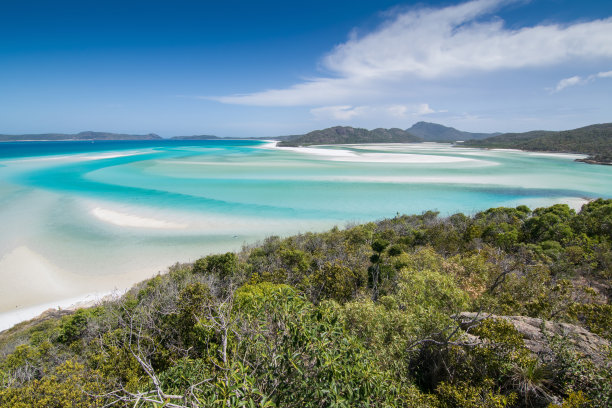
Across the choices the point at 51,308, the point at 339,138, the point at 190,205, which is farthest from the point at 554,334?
the point at 339,138

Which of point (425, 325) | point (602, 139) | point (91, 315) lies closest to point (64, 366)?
point (91, 315)

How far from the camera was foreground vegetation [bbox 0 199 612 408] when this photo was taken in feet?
12.5

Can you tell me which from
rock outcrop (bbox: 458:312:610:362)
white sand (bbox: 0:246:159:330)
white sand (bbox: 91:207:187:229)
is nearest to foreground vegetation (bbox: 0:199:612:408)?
rock outcrop (bbox: 458:312:610:362)

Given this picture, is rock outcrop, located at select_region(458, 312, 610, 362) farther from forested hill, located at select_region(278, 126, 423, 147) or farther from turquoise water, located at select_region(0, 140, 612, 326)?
forested hill, located at select_region(278, 126, 423, 147)

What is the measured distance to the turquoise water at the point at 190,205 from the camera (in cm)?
1638

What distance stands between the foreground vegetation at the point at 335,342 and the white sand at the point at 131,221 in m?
11.2

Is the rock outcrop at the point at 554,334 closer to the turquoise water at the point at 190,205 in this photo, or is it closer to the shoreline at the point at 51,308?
the shoreline at the point at 51,308

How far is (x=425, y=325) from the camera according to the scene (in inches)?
245

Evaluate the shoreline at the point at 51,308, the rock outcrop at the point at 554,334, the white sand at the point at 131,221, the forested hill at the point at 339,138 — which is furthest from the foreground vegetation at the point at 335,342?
the forested hill at the point at 339,138

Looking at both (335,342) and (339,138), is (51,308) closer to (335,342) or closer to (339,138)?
(335,342)

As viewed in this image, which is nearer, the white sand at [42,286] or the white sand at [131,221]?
the white sand at [42,286]

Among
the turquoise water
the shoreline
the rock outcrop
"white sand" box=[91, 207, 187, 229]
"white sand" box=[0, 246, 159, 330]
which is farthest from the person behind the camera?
"white sand" box=[91, 207, 187, 229]

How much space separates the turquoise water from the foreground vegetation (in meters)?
6.16

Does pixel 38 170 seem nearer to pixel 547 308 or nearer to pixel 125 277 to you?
pixel 125 277
